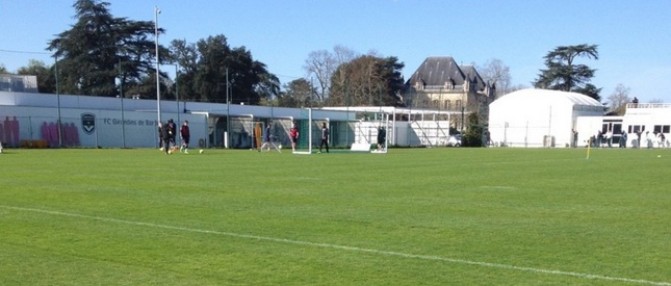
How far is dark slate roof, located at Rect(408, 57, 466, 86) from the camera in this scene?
14562 cm

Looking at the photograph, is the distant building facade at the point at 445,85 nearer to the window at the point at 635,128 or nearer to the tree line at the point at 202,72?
the tree line at the point at 202,72

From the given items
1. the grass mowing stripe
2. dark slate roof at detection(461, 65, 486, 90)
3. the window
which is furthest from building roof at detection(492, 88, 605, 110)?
the grass mowing stripe

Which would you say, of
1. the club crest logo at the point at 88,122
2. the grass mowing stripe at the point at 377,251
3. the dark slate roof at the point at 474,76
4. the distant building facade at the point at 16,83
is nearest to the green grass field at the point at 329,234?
the grass mowing stripe at the point at 377,251

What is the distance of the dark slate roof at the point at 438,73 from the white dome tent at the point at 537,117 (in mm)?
60206

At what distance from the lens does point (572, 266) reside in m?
7.25

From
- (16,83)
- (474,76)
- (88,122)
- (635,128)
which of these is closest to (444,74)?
(474,76)

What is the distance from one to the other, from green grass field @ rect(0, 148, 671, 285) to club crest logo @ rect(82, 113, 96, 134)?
35.2 meters

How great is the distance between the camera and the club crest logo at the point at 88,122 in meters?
50.7

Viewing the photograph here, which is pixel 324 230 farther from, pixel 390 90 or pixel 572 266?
pixel 390 90

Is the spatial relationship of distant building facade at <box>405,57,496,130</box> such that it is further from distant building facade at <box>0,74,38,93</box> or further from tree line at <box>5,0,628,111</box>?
distant building facade at <box>0,74,38,93</box>

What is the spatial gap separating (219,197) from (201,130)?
45.0 meters

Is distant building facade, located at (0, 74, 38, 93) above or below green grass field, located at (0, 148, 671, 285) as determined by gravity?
above

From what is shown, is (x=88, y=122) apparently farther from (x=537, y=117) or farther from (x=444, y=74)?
(x=444, y=74)

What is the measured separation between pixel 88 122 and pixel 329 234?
150 feet
